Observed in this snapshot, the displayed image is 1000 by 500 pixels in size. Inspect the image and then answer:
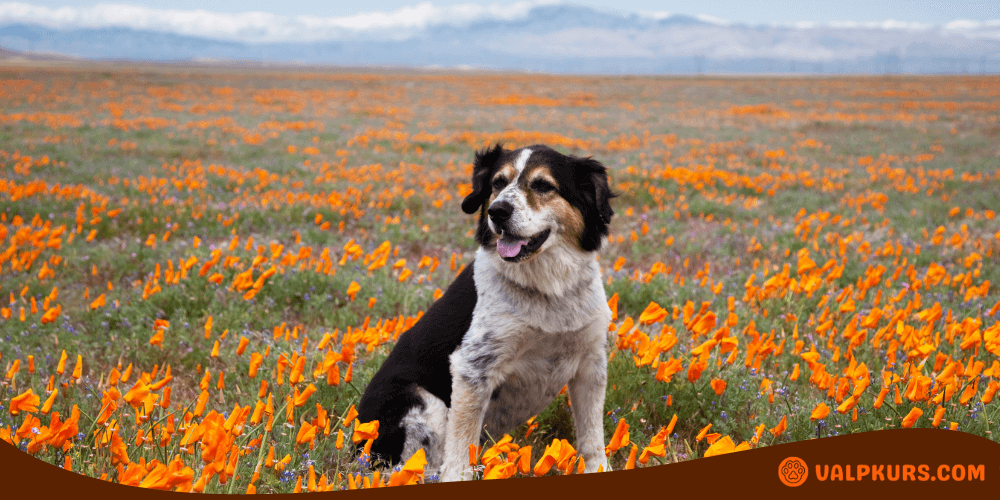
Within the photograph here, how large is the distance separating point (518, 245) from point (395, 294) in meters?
3.09

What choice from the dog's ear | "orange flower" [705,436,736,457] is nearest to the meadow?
"orange flower" [705,436,736,457]

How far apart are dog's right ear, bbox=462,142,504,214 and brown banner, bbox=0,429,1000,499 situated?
2081mm

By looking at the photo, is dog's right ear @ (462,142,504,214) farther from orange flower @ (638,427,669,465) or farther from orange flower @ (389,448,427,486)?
orange flower @ (389,448,427,486)

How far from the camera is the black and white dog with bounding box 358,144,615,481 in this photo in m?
3.12

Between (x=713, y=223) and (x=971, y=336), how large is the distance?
21.8 ft

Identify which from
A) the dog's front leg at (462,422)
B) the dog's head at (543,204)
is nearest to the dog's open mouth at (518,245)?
the dog's head at (543,204)

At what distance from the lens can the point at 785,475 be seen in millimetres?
1857

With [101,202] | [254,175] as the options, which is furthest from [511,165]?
[254,175]

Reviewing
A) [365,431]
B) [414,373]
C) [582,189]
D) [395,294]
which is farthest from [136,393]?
[395,294]

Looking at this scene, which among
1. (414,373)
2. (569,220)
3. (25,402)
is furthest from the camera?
(569,220)

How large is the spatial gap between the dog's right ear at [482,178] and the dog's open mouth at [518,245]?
0.52 metres

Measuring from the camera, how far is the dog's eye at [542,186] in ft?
11.0

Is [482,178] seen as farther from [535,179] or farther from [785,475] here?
[785,475]

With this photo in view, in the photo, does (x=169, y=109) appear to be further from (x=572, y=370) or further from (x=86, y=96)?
(x=572, y=370)
